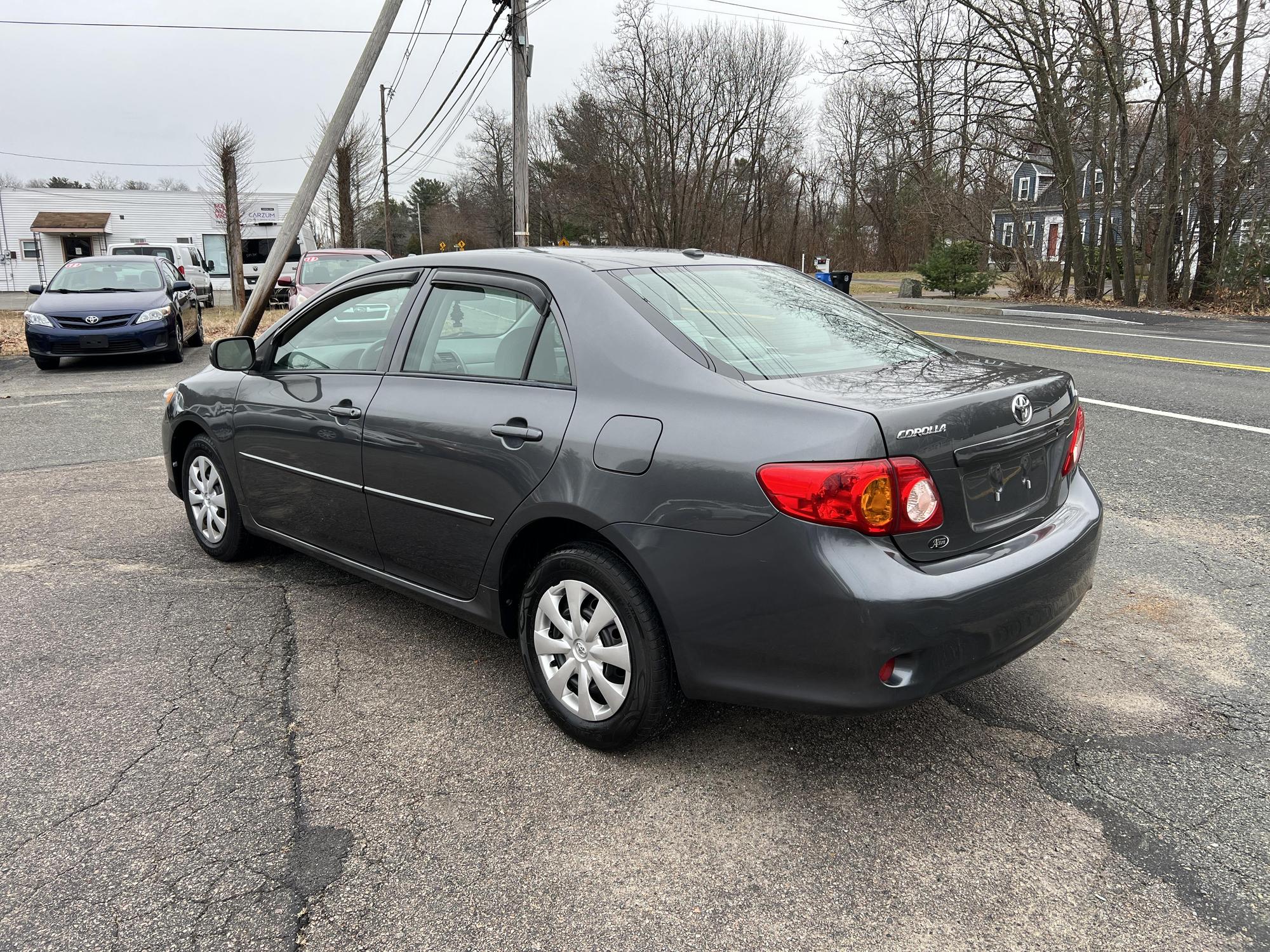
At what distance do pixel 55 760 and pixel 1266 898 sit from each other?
3509 mm

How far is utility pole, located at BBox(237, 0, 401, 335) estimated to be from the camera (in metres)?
14.6

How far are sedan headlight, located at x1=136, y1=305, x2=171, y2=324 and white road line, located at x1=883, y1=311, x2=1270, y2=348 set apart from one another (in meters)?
10.1

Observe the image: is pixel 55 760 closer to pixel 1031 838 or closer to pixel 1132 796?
pixel 1031 838

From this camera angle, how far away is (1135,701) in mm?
3373

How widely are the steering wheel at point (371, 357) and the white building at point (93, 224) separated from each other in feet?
127

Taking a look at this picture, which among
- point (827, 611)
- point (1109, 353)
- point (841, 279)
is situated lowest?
point (827, 611)

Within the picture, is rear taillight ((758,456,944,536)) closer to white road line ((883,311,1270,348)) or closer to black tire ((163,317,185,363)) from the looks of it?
white road line ((883,311,1270,348))

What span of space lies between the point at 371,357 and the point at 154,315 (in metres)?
11.3

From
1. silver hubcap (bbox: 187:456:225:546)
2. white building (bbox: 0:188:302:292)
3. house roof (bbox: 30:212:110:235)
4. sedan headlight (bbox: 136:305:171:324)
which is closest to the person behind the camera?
silver hubcap (bbox: 187:456:225:546)

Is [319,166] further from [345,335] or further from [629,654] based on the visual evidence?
[629,654]

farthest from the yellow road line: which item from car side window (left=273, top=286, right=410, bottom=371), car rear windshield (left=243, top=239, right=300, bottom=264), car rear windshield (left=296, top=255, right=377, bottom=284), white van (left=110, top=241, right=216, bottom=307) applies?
car rear windshield (left=243, top=239, right=300, bottom=264)

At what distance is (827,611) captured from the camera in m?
2.50

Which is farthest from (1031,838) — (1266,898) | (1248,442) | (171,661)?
(1248,442)

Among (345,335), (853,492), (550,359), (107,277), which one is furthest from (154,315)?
(853,492)
